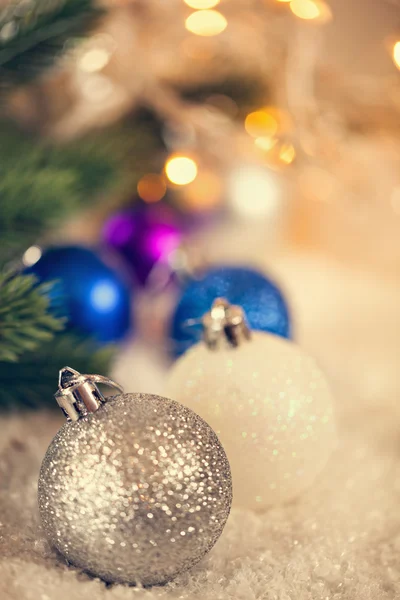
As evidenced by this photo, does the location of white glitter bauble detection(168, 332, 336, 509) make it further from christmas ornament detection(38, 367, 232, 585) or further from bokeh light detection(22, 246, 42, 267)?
bokeh light detection(22, 246, 42, 267)

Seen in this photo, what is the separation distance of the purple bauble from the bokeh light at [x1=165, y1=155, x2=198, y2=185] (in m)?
0.08

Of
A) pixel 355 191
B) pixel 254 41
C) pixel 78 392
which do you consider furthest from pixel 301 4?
pixel 78 392

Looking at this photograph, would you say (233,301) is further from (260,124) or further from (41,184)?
(260,124)

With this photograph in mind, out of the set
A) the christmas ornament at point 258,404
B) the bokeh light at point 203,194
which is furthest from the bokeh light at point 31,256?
the bokeh light at point 203,194

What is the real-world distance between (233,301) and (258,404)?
0.87 ft

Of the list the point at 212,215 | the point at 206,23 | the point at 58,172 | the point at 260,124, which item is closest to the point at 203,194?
the point at 212,215

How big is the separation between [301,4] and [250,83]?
286mm

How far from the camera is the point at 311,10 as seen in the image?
2.84 feet

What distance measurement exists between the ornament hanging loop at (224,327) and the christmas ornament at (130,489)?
5.3 inches

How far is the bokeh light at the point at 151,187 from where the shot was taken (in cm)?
119

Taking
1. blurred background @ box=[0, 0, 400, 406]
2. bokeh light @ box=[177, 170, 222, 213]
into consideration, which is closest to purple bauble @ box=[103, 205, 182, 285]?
blurred background @ box=[0, 0, 400, 406]

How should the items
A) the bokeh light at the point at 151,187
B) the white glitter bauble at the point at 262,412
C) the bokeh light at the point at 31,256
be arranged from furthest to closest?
the bokeh light at the point at 151,187 < the bokeh light at the point at 31,256 < the white glitter bauble at the point at 262,412

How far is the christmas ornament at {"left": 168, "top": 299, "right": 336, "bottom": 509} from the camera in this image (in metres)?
0.53

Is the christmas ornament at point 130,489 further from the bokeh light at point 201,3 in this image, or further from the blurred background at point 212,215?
the bokeh light at point 201,3
